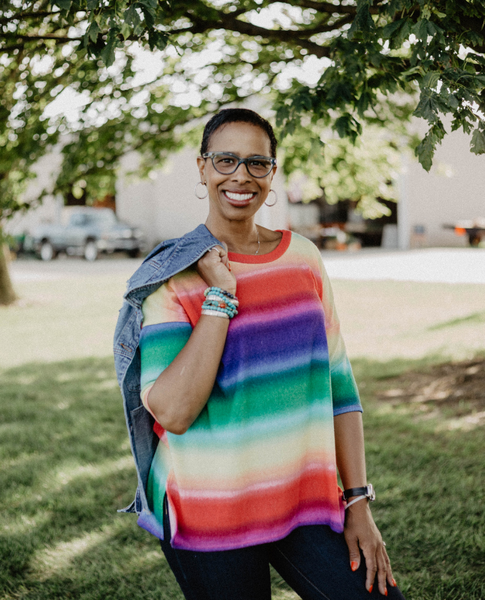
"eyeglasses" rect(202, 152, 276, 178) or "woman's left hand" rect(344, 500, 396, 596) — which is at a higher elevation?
"eyeglasses" rect(202, 152, 276, 178)

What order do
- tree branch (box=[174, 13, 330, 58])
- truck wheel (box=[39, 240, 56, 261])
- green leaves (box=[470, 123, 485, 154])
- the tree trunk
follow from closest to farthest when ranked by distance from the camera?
green leaves (box=[470, 123, 485, 154]) < tree branch (box=[174, 13, 330, 58]) < the tree trunk < truck wheel (box=[39, 240, 56, 261])

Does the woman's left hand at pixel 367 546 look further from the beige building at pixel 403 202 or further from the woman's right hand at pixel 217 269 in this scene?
the beige building at pixel 403 202

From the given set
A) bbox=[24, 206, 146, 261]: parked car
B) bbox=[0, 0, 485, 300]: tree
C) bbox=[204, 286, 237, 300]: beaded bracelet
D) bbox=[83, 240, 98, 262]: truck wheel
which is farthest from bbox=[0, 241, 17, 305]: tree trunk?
bbox=[204, 286, 237, 300]: beaded bracelet

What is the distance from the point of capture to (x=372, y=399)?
5957 millimetres

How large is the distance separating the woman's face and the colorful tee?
15cm

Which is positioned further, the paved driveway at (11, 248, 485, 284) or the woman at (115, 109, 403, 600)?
the paved driveway at (11, 248, 485, 284)

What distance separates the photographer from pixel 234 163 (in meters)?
1.72

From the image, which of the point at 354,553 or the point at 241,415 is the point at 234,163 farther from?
the point at 354,553

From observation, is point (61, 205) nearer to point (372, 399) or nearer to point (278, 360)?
point (372, 399)

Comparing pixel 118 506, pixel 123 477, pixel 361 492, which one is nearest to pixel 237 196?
pixel 361 492

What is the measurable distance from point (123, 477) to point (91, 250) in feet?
65.3

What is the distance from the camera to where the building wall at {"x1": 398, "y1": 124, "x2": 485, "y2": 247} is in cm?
2205

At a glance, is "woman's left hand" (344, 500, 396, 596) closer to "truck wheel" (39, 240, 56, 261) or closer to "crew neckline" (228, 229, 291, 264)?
"crew neckline" (228, 229, 291, 264)

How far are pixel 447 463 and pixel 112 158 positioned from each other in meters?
4.14
